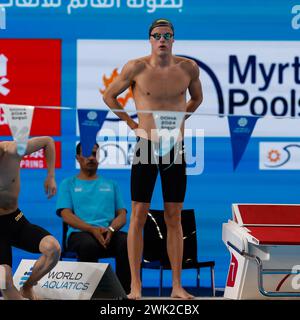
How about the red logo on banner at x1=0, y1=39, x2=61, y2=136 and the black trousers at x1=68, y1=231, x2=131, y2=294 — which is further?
the red logo on banner at x1=0, y1=39, x2=61, y2=136

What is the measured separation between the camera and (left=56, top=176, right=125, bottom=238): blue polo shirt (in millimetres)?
7816

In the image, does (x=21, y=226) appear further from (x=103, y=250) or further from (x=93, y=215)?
(x=93, y=215)

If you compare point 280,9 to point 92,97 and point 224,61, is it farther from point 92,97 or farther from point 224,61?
point 92,97

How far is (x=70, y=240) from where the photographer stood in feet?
25.2

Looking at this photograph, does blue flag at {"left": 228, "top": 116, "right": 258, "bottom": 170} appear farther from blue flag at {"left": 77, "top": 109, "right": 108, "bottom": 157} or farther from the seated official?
the seated official

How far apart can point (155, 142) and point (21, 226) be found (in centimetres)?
108

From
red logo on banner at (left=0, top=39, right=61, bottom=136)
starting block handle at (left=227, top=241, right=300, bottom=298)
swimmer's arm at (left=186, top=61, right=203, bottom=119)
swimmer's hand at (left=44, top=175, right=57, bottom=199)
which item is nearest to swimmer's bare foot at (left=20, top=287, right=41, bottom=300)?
swimmer's hand at (left=44, top=175, right=57, bottom=199)

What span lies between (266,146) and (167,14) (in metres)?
1.38

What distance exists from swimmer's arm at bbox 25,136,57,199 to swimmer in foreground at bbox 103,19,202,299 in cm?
55

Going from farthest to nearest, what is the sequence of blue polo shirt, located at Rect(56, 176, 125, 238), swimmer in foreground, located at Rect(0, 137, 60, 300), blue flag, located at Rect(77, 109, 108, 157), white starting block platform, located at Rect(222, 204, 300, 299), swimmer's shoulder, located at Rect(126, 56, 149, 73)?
1. blue polo shirt, located at Rect(56, 176, 125, 238)
2. swimmer's shoulder, located at Rect(126, 56, 149, 73)
3. blue flag, located at Rect(77, 109, 108, 157)
4. swimmer in foreground, located at Rect(0, 137, 60, 300)
5. white starting block platform, located at Rect(222, 204, 300, 299)

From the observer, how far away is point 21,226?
6805 millimetres
